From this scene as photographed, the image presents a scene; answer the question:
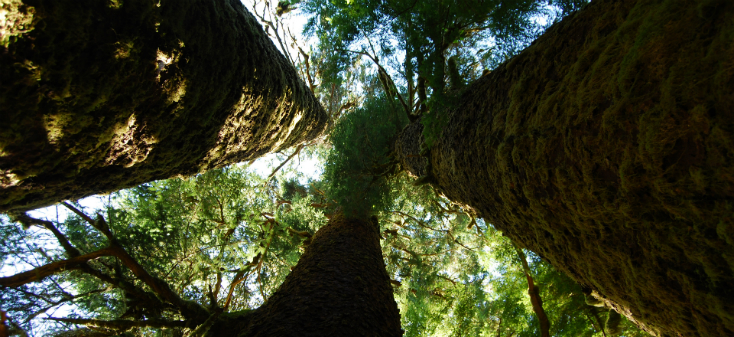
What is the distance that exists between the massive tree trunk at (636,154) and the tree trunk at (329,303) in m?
1.28

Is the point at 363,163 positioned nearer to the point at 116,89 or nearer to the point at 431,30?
the point at 431,30

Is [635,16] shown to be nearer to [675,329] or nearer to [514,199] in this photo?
[514,199]

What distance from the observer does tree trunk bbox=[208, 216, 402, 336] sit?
1.81m

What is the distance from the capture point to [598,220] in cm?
111

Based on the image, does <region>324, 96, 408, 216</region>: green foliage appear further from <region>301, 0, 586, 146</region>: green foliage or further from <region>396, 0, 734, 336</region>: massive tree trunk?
<region>396, 0, 734, 336</region>: massive tree trunk

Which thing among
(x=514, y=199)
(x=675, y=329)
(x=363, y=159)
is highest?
(x=363, y=159)

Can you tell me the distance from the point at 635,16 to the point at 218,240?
559cm

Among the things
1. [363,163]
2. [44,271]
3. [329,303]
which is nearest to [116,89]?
[329,303]

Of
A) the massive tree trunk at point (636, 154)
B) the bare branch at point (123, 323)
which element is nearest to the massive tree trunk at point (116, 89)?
the bare branch at point (123, 323)

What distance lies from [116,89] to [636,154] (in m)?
2.30

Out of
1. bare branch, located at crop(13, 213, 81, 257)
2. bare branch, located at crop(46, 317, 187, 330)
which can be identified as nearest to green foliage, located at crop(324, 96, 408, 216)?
bare branch, located at crop(46, 317, 187, 330)

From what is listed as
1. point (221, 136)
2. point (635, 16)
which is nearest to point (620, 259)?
point (635, 16)

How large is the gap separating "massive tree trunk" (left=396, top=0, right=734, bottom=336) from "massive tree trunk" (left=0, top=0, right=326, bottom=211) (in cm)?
201

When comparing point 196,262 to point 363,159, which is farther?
point 363,159
